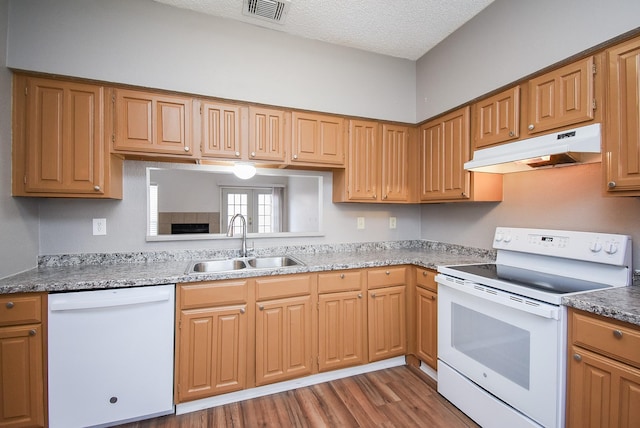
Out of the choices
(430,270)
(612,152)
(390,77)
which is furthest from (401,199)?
(612,152)

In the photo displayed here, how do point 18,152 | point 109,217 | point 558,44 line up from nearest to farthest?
point 558,44
point 18,152
point 109,217

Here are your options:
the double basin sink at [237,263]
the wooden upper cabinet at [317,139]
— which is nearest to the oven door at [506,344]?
the double basin sink at [237,263]

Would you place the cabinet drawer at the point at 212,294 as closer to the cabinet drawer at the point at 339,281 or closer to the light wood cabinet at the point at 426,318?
the cabinet drawer at the point at 339,281

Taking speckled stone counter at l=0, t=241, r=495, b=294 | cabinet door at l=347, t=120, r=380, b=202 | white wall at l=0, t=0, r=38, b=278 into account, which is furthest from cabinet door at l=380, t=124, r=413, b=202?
white wall at l=0, t=0, r=38, b=278

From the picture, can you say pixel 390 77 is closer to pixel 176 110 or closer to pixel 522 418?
pixel 176 110

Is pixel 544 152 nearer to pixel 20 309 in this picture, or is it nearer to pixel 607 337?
pixel 607 337

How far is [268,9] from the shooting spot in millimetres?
2070

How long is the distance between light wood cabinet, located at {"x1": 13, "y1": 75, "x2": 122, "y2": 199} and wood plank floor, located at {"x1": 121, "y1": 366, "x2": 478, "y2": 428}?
1.56m

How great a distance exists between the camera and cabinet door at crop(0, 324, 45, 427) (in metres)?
1.54

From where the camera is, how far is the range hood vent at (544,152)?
1471mm

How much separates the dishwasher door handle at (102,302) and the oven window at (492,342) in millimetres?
1897

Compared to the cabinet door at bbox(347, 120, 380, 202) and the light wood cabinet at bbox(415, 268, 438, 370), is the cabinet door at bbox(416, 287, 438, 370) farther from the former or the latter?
the cabinet door at bbox(347, 120, 380, 202)

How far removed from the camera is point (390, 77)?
2.74 metres

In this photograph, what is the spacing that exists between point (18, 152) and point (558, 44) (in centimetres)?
331
